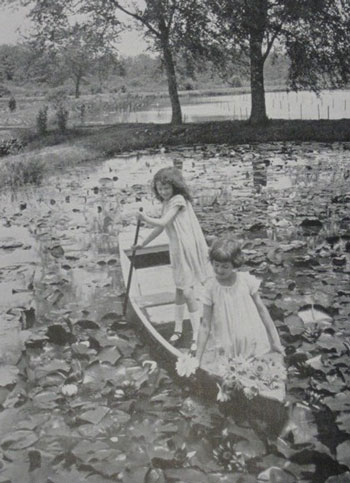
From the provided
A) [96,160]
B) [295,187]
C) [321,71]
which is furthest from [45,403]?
[321,71]

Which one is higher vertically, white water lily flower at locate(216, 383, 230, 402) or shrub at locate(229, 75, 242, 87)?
shrub at locate(229, 75, 242, 87)

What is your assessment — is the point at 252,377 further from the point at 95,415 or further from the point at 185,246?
the point at 185,246

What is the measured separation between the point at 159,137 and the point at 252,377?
20228mm

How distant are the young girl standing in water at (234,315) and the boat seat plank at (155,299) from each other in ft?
6.62

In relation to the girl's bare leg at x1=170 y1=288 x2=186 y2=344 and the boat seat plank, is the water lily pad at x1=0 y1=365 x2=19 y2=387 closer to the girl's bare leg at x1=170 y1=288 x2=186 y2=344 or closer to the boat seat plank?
the girl's bare leg at x1=170 y1=288 x2=186 y2=344

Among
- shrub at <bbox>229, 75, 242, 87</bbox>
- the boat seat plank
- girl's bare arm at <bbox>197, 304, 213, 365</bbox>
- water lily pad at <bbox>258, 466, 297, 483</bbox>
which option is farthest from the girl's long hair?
shrub at <bbox>229, 75, 242, 87</bbox>

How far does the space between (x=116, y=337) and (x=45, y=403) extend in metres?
1.22

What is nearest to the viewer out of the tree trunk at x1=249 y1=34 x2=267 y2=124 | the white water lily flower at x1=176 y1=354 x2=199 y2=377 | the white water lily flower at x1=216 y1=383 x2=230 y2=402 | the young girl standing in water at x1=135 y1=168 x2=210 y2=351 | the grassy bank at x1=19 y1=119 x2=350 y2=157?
the white water lily flower at x1=216 y1=383 x2=230 y2=402

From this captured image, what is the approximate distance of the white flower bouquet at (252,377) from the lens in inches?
144

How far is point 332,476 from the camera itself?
327cm

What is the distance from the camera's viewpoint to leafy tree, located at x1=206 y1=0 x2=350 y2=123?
2325 cm

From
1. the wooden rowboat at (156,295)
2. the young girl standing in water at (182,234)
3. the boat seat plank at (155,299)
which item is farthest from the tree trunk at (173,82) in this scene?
the young girl standing in water at (182,234)

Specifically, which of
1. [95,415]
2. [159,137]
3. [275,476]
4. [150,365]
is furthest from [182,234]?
[159,137]

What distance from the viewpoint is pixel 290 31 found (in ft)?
79.5
